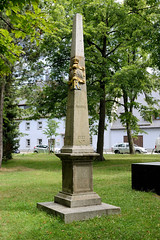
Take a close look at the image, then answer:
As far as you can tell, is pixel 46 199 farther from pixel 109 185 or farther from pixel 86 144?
pixel 109 185

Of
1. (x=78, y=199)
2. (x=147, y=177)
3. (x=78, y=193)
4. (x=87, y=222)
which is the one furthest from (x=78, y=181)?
(x=147, y=177)

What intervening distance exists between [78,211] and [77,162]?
1.13 meters

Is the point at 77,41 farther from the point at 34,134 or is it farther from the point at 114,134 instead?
the point at 34,134

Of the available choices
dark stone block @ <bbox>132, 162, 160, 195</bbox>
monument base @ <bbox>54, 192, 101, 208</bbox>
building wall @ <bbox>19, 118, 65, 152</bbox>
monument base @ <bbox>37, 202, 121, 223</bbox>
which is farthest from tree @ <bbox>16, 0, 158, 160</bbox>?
building wall @ <bbox>19, 118, 65, 152</bbox>

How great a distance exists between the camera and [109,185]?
10961 millimetres

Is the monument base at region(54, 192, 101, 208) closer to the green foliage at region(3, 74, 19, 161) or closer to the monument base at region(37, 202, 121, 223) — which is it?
the monument base at region(37, 202, 121, 223)

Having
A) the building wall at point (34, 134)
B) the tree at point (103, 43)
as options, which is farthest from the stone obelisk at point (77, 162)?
the building wall at point (34, 134)

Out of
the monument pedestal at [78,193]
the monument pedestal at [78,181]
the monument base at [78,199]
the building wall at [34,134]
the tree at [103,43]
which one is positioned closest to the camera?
the monument pedestal at [78,193]

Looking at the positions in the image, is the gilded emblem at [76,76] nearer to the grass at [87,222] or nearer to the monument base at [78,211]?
the monument base at [78,211]

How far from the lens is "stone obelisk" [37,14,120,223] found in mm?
6656

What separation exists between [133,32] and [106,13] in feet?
9.50

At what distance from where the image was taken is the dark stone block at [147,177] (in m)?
9.13

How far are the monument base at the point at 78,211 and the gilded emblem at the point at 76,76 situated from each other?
9.33ft

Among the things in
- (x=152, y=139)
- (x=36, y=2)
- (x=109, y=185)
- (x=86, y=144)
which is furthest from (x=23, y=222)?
(x=152, y=139)
